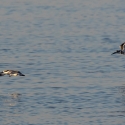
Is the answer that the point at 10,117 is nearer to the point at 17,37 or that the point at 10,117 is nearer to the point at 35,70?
the point at 35,70

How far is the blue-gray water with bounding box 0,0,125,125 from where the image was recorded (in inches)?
634

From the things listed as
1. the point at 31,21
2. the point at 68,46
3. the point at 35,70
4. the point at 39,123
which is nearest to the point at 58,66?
the point at 35,70

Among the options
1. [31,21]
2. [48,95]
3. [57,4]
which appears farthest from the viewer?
[57,4]

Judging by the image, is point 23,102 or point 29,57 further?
point 29,57

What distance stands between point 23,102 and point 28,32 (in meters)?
13.4

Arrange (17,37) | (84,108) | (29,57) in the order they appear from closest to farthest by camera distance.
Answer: (84,108) < (29,57) < (17,37)

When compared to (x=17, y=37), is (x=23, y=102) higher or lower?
lower

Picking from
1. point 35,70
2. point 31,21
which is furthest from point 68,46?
point 31,21

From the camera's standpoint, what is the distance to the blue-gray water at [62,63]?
52.9 ft

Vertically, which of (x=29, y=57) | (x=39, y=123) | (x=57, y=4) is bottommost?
(x=39, y=123)

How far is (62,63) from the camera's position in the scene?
22938 millimetres

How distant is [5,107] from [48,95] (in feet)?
5.95

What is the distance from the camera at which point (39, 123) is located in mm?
14969

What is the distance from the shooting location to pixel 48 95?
18156 mm
